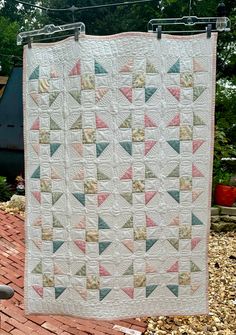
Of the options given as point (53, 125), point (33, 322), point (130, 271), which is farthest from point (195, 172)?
point (33, 322)

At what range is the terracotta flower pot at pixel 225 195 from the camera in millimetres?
4172

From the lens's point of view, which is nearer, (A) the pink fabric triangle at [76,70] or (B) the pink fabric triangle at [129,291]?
(A) the pink fabric triangle at [76,70]

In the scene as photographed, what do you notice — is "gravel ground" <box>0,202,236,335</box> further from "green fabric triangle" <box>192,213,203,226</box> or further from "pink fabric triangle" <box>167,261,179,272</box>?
"green fabric triangle" <box>192,213,203,226</box>

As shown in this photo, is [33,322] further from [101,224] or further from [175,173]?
[175,173]

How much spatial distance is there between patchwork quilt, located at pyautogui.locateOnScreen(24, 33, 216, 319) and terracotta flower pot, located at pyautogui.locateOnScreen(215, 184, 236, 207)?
112 inches

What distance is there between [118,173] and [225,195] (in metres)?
3.11

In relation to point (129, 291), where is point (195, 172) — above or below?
above

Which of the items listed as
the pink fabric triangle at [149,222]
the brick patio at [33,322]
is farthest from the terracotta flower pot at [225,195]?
the pink fabric triangle at [149,222]

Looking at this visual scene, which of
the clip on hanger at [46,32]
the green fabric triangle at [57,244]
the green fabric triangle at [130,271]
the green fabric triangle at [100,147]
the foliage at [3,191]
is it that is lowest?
the foliage at [3,191]

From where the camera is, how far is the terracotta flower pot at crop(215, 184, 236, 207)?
417 centimetres

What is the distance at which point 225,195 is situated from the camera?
420 cm

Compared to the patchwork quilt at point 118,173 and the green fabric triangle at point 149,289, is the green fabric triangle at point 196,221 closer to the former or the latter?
the patchwork quilt at point 118,173

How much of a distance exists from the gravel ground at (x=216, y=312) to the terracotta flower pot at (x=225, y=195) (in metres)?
0.79

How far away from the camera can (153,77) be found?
1.36 meters
